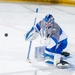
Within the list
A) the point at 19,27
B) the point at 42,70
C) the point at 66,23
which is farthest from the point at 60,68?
the point at 66,23

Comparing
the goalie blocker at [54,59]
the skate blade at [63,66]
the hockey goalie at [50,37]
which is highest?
the hockey goalie at [50,37]

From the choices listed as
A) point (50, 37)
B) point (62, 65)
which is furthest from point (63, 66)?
point (50, 37)

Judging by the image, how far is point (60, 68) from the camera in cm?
93

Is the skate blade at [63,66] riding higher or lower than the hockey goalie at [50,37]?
lower

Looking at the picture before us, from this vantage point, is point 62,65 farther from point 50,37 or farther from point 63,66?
point 50,37

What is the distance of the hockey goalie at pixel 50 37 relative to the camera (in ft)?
2.96

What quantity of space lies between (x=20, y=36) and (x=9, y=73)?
1.72 feet

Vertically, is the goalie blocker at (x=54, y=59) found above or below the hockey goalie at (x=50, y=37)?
below

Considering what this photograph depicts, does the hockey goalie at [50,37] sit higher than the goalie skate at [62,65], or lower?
higher

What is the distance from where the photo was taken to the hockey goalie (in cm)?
90

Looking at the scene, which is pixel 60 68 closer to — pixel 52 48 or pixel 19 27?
pixel 52 48

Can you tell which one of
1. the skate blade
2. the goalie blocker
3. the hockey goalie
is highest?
the hockey goalie

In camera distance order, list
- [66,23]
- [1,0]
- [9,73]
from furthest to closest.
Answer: [1,0], [66,23], [9,73]

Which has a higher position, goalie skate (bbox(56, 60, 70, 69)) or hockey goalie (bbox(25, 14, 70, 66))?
hockey goalie (bbox(25, 14, 70, 66))
